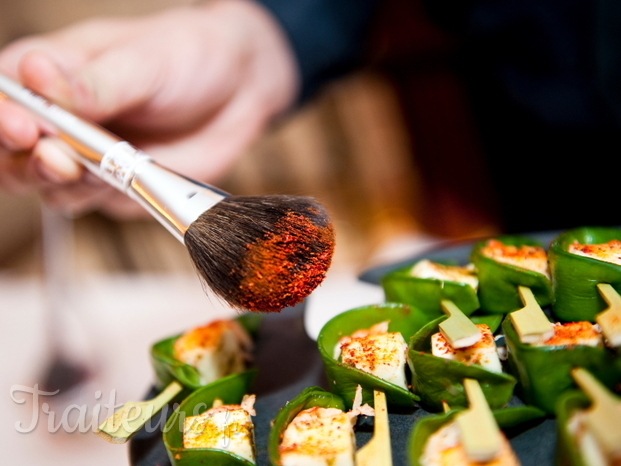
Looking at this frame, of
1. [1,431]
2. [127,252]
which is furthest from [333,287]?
[127,252]

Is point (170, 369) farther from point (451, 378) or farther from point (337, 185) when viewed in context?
point (337, 185)

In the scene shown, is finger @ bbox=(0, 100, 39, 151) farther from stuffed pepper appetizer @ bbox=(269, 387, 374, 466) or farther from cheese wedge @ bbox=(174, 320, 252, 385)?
stuffed pepper appetizer @ bbox=(269, 387, 374, 466)

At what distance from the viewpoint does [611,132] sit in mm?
1422

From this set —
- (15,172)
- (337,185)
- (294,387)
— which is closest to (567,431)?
(294,387)

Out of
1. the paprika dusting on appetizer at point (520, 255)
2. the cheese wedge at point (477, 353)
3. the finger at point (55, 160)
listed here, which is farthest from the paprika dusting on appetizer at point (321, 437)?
the finger at point (55, 160)

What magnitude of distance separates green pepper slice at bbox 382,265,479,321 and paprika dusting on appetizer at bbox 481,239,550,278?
9 centimetres

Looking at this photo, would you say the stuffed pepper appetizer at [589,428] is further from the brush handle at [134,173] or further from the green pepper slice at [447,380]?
the brush handle at [134,173]

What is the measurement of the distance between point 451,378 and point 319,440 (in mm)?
180

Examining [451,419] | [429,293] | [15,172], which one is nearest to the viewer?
[451,419]

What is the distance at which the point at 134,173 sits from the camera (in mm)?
833

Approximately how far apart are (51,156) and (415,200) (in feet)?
5.54

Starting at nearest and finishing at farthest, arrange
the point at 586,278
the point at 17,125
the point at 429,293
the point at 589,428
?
the point at 589,428 → the point at 586,278 → the point at 429,293 → the point at 17,125

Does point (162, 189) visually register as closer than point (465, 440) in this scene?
No

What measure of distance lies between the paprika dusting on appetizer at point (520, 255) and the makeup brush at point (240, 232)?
31 centimetres
